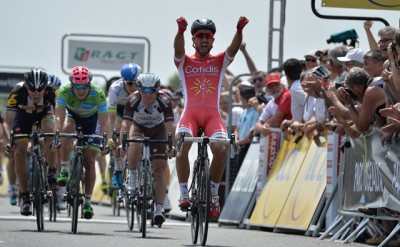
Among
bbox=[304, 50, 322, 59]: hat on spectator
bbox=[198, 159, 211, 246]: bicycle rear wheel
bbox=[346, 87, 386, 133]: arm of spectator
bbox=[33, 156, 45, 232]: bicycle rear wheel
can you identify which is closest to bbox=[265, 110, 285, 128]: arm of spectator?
bbox=[304, 50, 322, 59]: hat on spectator

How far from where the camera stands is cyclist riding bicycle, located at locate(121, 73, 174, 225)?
17.0 metres

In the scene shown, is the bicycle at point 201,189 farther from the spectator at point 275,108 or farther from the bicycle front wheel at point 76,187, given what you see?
the spectator at point 275,108

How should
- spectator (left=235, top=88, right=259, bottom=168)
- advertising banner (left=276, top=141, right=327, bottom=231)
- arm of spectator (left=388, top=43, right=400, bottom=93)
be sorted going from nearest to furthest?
arm of spectator (left=388, top=43, right=400, bottom=93) < advertising banner (left=276, top=141, right=327, bottom=231) < spectator (left=235, top=88, right=259, bottom=168)

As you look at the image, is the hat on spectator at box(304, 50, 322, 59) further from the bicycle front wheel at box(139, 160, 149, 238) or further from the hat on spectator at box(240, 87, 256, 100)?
the bicycle front wheel at box(139, 160, 149, 238)

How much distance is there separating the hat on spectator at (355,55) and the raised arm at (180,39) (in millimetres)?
2346

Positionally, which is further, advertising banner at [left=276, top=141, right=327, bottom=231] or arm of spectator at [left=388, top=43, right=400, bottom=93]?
advertising banner at [left=276, top=141, right=327, bottom=231]

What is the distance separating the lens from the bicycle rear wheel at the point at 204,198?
13978 mm

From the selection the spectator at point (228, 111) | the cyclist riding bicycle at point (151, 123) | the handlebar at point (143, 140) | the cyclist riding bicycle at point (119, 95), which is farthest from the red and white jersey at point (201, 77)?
the spectator at point (228, 111)

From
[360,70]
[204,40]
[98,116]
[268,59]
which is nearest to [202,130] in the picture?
[204,40]

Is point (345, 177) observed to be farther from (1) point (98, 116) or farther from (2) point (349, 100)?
(1) point (98, 116)

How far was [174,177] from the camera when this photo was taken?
24625 mm

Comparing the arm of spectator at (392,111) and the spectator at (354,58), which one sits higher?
the spectator at (354,58)

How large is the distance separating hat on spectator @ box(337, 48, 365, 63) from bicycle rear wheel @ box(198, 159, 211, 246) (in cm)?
298

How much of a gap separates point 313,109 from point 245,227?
2.59 metres
